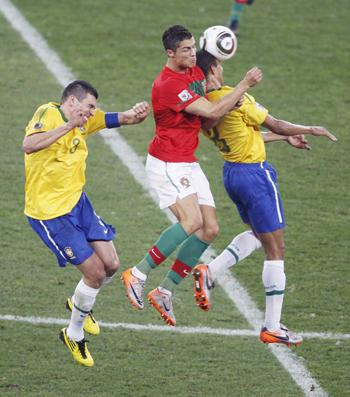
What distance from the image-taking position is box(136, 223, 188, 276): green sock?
11.6 m

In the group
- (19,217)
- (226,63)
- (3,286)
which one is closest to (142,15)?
(226,63)

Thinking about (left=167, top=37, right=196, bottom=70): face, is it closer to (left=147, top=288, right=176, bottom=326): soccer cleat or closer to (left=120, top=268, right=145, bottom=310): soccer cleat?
(left=120, top=268, right=145, bottom=310): soccer cleat

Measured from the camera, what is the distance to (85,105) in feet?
37.3

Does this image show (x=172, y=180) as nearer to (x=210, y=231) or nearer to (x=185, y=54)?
(x=210, y=231)

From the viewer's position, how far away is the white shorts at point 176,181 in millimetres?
11680

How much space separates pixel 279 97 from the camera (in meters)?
19.5

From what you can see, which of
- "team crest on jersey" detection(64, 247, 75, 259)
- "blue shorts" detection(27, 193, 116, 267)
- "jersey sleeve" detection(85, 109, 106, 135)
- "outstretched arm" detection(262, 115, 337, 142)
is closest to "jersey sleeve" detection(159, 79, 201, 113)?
"jersey sleeve" detection(85, 109, 106, 135)

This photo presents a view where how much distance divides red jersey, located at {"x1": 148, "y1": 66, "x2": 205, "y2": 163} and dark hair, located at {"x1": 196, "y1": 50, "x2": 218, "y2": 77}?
0.05m

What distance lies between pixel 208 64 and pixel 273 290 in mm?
2161

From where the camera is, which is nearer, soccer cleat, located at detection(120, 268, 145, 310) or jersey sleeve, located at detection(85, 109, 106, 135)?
soccer cleat, located at detection(120, 268, 145, 310)

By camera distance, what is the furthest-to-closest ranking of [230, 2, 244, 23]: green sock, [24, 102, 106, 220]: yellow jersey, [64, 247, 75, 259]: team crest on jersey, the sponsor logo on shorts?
[230, 2, 244, 23]: green sock < [64, 247, 75, 259]: team crest on jersey < [24, 102, 106, 220]: yellow jersey < the sponsor logo on shorts

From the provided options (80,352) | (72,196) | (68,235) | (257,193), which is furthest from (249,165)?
(80,352)

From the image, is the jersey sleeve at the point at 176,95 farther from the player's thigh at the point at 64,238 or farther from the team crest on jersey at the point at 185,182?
the player's thigh at the point at 64,238

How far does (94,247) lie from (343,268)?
3.86 meters
